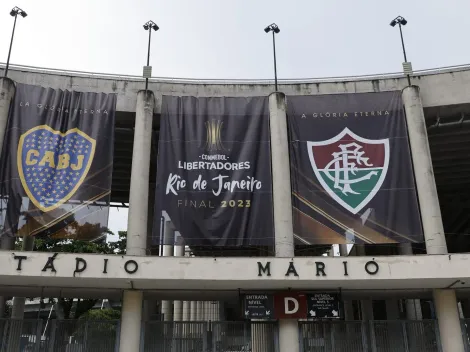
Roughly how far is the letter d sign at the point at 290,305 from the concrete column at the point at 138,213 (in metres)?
5.81

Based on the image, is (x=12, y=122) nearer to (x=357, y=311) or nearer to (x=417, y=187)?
(x=417, y=187)

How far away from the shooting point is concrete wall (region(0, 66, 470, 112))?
71.1ft

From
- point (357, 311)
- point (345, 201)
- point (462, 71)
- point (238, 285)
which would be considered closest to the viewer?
point (238, 285)

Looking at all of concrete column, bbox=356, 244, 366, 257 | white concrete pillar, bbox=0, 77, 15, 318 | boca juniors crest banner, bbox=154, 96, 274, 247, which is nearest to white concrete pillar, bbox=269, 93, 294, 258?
boca juniors crest banner, bbox=154, 96, 274, 247

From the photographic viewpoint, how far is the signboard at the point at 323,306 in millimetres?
18484

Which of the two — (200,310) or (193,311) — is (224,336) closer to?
(200,310)

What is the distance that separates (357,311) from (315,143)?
23613 millimetres

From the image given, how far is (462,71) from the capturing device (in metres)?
21.8

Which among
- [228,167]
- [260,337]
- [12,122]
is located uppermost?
[12,122]

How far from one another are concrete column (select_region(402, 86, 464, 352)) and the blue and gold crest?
14100 mm

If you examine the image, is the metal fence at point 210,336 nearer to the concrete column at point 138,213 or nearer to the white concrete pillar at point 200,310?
the concrete column at point 138,213

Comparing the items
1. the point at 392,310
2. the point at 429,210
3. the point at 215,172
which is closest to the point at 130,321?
the point at 215,172

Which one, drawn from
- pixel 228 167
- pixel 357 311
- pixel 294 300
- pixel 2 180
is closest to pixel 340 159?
pixel 228 167

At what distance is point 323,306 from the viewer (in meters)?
18.6
